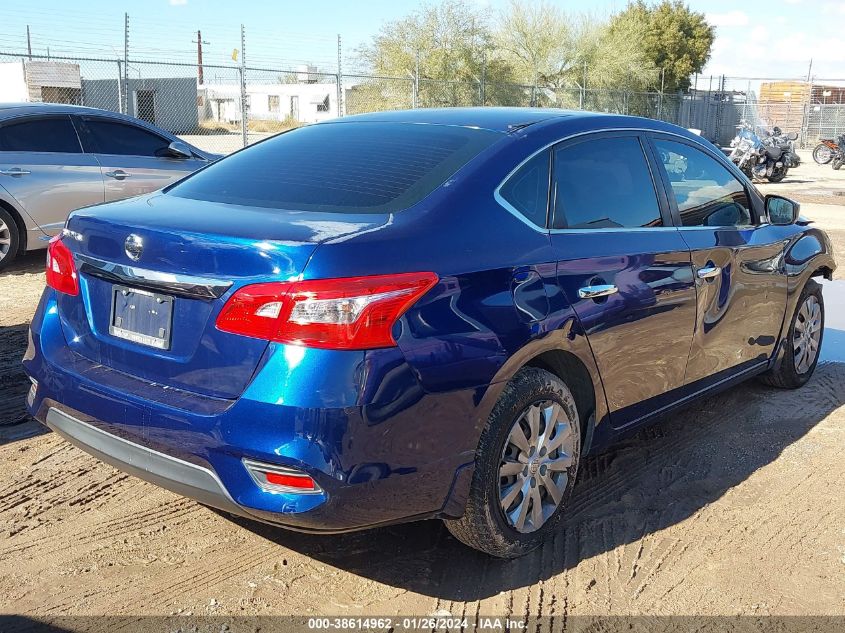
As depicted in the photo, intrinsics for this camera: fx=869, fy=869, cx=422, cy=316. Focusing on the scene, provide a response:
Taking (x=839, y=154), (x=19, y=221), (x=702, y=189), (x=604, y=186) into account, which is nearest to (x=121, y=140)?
(x=19, y=221)

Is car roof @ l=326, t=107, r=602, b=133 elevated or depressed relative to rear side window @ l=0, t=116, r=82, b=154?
elevated

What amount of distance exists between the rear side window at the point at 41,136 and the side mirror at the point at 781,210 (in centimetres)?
671

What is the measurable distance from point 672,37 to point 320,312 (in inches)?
1930

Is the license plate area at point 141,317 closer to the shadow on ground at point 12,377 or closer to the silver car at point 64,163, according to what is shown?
the shadow on ground at point 12,377

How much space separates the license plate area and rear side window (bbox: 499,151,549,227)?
128 centimetres

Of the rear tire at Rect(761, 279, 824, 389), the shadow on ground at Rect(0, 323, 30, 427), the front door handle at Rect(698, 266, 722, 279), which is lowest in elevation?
the shadow on ground at Rect(0, 323, 30, 427)

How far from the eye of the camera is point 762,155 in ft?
70.1

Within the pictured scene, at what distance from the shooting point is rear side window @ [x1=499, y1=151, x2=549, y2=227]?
3279mm

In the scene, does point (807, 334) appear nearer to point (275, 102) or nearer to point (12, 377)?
point (12, 377)

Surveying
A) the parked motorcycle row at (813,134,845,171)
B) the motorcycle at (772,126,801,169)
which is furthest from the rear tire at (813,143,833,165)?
the motorcycle at (772,126,801,169)

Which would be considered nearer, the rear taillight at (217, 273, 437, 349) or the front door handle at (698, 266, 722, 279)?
the rear taillight at (217, 273, 437, 349)

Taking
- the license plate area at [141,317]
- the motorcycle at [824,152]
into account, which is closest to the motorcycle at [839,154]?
the motorcycle at [824,152]

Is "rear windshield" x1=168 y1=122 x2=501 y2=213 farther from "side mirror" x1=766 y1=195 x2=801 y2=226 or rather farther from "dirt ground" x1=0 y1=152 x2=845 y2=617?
"side mirror" x1=766 y1=195 x2=801 y2=226

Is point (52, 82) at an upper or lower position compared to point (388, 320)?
upper
